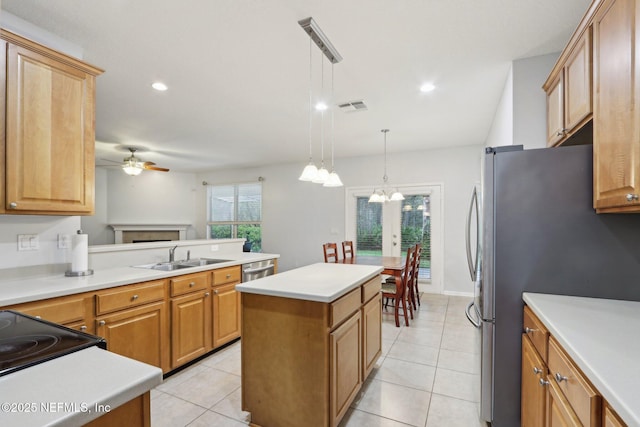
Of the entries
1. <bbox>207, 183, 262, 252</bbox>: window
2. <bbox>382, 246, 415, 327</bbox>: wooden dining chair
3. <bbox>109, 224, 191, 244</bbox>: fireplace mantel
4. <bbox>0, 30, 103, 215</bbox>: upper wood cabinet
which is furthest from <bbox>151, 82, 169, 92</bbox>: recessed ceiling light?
<bbox>109, 224, 191, 244</bbox>: fireplace mantel

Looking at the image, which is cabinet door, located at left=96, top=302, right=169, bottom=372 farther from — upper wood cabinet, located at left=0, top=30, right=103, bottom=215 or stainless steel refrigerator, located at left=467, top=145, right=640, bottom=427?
stainless steel refrigerator, located at left=467, top=145, right=640, bottom=427

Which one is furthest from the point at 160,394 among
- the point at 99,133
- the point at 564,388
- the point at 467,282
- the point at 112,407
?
the point at 467,282

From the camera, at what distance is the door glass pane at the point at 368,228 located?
5797mm

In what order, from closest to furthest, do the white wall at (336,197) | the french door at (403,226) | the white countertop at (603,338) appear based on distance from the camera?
the white countertop at (603,338) → the white wall at (336,197) → the french door at (403,226)

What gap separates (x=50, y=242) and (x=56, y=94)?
1.04 metres

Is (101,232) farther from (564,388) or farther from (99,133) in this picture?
(564,388)

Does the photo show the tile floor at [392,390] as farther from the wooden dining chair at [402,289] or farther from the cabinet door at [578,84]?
the cabinet door at [578,84]

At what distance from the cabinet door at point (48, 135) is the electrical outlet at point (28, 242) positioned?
324mm

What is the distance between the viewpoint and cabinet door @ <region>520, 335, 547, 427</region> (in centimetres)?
132

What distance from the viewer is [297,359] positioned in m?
1.70

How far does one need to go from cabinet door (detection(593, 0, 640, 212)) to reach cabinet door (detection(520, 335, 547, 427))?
2.61 feet

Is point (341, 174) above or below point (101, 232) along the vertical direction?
above

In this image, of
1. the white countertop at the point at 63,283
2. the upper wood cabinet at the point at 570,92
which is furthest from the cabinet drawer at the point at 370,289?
the upper wood cabinet at the point at 570,92

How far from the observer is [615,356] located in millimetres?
938
